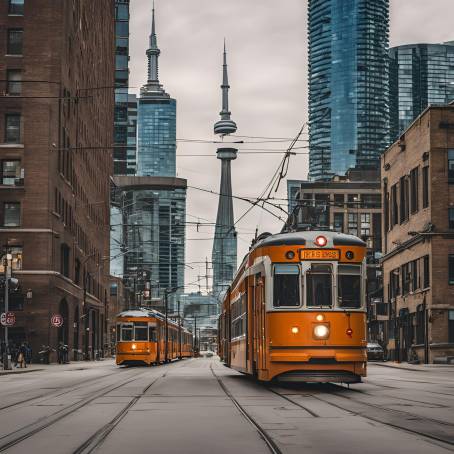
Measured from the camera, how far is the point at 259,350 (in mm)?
21641

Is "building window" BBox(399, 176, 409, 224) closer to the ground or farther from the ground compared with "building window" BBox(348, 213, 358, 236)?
closer to the ground

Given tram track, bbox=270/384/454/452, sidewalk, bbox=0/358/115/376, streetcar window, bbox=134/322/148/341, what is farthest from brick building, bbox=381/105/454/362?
tram track, bbox=270/384/454/452

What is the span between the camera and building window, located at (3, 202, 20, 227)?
203 feet

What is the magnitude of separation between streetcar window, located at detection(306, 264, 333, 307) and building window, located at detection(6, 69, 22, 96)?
4610cm

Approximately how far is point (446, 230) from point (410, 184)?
274 inches

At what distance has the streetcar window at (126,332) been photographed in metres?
49.1

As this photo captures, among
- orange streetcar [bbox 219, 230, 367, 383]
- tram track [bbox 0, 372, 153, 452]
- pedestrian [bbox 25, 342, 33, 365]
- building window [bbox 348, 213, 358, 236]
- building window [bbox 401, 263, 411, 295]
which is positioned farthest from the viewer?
building window [bbox 348, 213, 358, 236]

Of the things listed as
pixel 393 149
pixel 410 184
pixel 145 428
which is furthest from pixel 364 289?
pixel 393 149

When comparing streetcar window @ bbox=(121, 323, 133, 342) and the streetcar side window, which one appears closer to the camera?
the streetcar side window

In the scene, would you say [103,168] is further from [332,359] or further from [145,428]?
[145,428]

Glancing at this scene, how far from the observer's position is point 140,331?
161 feet

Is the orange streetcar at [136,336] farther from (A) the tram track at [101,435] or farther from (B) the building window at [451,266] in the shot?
(A) the tram track at [101,435]

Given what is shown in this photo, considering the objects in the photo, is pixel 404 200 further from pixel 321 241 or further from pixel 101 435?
pixel 101 435

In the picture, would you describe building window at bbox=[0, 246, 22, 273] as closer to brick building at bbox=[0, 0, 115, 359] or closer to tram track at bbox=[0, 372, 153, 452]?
brick building at bbox=[0, 0, 115, 359]
